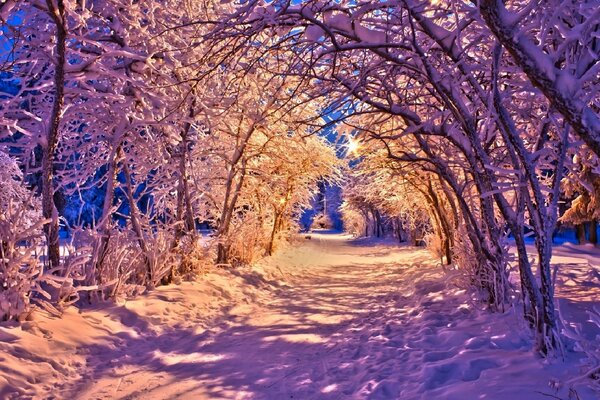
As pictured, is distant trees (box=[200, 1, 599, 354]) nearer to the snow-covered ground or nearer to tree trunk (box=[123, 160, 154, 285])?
the snow-covered ground

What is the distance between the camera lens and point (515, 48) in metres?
2.56

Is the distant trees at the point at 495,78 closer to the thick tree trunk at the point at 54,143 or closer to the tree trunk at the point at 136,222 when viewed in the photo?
the thick tree trunk at the point at 54,143

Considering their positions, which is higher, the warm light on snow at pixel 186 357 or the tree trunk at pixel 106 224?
the tree trunk at pixel 106 224

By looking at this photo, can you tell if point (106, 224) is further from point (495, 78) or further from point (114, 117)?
point (495, 78)

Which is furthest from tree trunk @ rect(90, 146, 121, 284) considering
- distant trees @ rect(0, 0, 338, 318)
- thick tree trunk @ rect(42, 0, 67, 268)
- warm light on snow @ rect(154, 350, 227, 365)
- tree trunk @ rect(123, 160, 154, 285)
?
warm light on snow @ rect(154, 350, 227, 365)

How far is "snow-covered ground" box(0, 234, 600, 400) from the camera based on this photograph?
3930 mm

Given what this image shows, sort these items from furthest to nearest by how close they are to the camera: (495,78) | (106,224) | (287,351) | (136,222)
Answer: (136,222), (106,224), (287,351), (495,78)

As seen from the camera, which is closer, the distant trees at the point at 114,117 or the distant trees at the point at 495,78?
the distant trees at the point at 495,78

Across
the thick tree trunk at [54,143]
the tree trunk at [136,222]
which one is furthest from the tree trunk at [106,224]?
the thick tree trunk at [54,143]

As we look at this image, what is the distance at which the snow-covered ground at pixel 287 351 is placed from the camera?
3930 millimetres

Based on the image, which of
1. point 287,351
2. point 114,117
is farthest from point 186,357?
point 114,117

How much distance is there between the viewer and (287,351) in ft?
18.3

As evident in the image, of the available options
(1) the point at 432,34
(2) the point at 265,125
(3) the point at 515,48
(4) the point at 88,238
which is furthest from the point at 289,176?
(3) the point at 515,48

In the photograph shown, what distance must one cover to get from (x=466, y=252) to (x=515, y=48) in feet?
18.3
